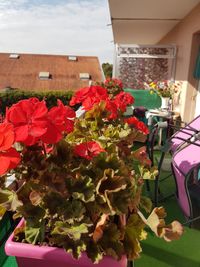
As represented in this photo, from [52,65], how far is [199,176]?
1027 inches

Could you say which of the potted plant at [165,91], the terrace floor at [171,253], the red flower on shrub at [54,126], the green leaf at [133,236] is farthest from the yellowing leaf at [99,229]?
the potted plant at [165,91]

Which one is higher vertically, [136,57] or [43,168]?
[136,57]

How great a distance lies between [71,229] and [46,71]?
86.7ft

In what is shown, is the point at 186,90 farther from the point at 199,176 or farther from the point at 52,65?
the point at 52,65

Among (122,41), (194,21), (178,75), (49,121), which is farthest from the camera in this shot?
(122,41)

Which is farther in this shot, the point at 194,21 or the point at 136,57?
the point at 136,57

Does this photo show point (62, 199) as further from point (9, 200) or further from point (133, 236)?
point (133, 236)

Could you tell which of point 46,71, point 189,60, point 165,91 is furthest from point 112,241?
point 46,71

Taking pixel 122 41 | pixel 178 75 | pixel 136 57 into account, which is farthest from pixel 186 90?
pixel 122 41

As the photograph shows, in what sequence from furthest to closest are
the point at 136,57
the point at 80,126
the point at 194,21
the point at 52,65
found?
the point at 52,65 < the point at 136,57 < the point at 194,21 < the point at 80,126

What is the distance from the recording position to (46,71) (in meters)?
26.0

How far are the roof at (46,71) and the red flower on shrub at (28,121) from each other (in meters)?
23.2

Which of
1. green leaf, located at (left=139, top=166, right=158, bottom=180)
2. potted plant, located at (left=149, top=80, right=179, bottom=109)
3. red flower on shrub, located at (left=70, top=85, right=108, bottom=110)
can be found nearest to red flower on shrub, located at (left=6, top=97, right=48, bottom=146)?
green leaf, located at (left=139, top=166, right=158, bottom=180)

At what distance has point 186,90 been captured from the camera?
6043 millimetres
